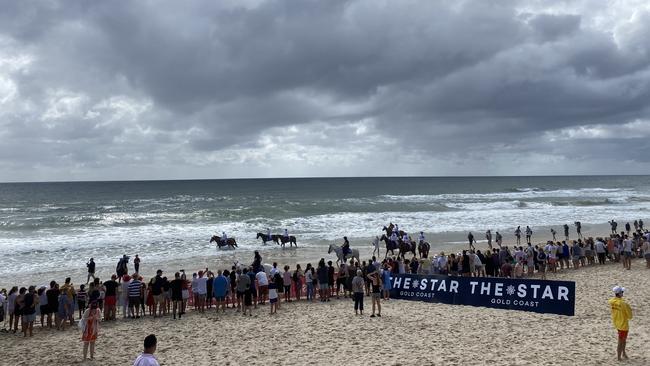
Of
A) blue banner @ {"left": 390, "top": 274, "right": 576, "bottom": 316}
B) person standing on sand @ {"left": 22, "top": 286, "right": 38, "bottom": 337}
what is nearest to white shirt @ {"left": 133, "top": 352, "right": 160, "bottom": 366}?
person standing on sand @ {"left": 22, "top": 286, "right": 38, "bottom": 337}

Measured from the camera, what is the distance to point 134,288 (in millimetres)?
14203

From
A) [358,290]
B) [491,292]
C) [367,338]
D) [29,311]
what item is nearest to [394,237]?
[491,292]

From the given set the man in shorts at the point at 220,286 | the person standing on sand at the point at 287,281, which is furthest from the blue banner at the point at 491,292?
the man in shorts at the point at 220,286

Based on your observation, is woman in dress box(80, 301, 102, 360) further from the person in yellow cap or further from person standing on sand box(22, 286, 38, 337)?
the person in yellow cap

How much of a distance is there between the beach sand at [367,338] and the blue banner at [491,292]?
0.87 ft

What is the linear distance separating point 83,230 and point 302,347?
36179 mm

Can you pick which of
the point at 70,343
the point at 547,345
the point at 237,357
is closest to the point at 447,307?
the point at 547,345

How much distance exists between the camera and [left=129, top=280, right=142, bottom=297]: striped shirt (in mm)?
14067

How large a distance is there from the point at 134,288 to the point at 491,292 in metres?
11.3

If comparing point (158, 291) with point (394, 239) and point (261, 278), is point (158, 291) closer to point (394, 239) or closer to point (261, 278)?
point (261, 278)

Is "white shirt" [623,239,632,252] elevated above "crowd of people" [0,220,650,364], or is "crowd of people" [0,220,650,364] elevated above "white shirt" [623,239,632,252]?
"white shirt" [623,239,632,252]

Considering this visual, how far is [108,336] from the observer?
1248 centimetres

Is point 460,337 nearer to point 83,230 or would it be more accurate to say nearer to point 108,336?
point 108,336

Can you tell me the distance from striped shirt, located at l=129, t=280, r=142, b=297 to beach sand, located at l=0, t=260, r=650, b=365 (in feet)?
2.86
